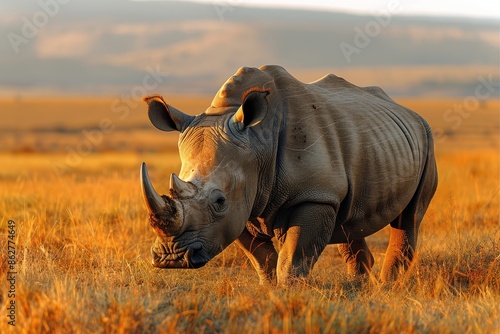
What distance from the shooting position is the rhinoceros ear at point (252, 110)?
691 centimetres

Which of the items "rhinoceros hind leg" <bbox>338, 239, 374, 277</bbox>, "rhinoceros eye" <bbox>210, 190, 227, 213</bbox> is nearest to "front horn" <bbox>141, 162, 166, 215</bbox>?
"rhinoceros eye" <bbox>210, 190, 227, 213</bbox>

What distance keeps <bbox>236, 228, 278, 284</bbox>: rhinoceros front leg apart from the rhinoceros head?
86 centimetres

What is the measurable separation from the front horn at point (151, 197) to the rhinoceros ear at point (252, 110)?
3.43ft

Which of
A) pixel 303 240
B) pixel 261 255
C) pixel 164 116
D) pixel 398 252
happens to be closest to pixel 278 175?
pixel 303 240

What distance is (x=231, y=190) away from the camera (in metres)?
6.74

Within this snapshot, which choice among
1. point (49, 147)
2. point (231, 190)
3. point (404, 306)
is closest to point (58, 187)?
point (231, 190)

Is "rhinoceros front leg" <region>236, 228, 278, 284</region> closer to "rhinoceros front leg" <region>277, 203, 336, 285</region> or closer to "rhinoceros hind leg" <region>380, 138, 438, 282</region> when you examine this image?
"rhinoceros front leg" <region>277, 203, 336, 285</region>

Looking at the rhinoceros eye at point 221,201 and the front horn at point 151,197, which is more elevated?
the front horn at point 151,197

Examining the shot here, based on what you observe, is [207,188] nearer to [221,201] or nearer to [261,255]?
[221,201]

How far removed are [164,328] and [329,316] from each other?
3.22 feet

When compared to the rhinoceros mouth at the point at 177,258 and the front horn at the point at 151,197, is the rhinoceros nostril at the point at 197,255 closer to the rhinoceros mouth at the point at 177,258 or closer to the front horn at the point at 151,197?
the rhinoceros mouth at the point at 177,258

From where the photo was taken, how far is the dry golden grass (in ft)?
17.8

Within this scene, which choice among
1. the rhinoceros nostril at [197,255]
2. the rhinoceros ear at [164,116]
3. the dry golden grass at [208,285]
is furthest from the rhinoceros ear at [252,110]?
the dry golden grass at [208,285]

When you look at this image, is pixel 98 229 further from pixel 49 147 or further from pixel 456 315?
pixel 49 147
